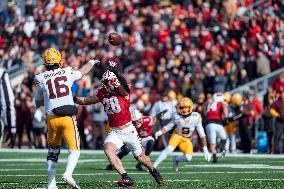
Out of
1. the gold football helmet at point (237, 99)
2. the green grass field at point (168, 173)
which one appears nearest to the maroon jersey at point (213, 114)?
the green grass field at point (168, 173)

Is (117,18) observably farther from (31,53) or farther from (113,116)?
(113,116)

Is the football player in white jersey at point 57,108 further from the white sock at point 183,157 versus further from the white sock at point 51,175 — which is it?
the white sock at point 183,157

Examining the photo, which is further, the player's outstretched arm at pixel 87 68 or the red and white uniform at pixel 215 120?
the red and white uniform at pixel 215 120

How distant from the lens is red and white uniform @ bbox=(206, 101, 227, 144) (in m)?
23.0

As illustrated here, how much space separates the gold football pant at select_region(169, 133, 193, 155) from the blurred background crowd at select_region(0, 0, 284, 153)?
Result: 23.7ft

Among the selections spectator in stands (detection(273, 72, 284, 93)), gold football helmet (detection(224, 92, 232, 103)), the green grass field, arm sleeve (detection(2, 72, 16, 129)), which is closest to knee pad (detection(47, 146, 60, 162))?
the green grass field

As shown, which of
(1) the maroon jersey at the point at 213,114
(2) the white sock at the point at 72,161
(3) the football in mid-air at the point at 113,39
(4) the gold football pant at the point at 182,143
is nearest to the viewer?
(2) the white sock at the point at 72,161

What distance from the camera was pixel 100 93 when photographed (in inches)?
541

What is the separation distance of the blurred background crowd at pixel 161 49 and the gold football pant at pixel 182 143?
7.22 meters

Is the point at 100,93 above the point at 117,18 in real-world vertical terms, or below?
below

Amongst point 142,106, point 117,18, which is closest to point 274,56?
point 142,106

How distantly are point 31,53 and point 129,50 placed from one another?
459 centimetres

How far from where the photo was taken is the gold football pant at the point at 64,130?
12.1m

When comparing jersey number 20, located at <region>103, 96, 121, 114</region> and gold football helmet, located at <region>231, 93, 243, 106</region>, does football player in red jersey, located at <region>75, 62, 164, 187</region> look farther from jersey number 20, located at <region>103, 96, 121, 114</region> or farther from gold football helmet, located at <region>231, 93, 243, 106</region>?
gold football helmet, located at <region>231, 93, 243, 106</region>
